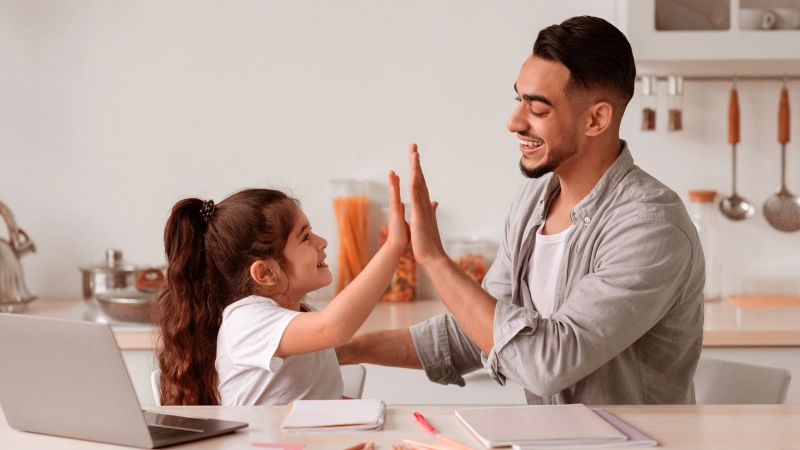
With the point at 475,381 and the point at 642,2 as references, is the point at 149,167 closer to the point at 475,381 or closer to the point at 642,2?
the point at 475,381

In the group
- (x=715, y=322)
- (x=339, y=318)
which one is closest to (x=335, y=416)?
(x=339, y=318)

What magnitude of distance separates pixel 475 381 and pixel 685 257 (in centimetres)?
104

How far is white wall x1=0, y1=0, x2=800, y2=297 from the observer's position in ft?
9.76

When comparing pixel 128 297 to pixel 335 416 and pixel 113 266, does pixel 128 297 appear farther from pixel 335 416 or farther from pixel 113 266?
pixel 335 416

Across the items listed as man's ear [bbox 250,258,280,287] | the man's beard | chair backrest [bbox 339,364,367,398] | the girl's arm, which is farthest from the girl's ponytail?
the man's beard

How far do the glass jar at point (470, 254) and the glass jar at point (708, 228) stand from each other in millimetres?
719

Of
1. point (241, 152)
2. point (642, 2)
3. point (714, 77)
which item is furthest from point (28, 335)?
point (714, 77)

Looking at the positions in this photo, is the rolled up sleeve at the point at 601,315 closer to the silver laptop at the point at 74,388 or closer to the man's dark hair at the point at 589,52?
the man's dark hair at the point at 589,52

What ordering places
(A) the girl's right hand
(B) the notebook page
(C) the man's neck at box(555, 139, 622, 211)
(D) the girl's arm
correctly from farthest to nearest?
(C) the man's neck at box(555, 139, 622, 211), (A) the girl's right hand, (D) the girl's arm, (B) the notebook page

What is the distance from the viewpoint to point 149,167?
303 centimetres

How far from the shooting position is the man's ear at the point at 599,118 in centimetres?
175

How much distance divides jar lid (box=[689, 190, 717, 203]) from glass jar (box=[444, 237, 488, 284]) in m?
0.71

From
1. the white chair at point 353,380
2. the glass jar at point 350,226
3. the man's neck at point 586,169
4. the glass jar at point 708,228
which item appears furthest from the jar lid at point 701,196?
the white chair at point 353,380

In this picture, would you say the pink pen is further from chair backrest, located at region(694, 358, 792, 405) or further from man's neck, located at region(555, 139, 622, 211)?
chair backrest, located at region(694, 358, 792, 405)
